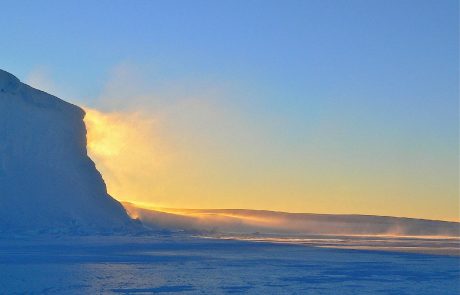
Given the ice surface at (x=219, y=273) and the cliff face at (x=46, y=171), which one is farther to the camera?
the cliff face at (x=46, y=171)

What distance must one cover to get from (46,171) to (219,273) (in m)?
25.9

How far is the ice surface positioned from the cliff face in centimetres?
1329

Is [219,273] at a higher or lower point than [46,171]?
lower

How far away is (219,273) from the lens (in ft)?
53.7

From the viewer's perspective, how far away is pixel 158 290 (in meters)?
13.0

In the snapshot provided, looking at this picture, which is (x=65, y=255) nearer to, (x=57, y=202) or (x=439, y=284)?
(x=439, y=284)

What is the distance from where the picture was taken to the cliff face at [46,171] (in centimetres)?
3691

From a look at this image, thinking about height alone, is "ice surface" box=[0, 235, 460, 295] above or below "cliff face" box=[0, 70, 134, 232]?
below

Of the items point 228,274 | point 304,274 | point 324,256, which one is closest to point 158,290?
point 228,274

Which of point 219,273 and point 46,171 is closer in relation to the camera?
point 219,273

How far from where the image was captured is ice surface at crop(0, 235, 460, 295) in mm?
13336

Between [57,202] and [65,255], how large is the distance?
17250 mm

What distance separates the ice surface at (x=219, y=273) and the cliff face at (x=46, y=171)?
43.6ft

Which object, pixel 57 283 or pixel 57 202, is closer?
pixel 57 283
